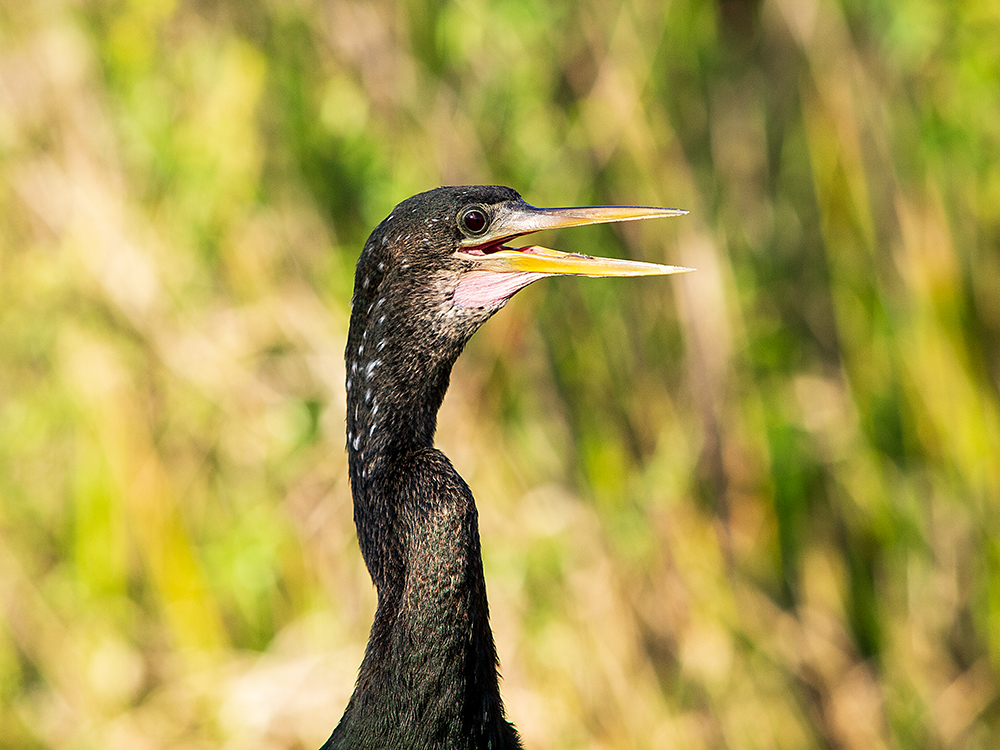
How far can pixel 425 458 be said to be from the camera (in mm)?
2152

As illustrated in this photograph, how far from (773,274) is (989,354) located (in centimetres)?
92

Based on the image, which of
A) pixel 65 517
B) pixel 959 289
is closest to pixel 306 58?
pixel 65 517

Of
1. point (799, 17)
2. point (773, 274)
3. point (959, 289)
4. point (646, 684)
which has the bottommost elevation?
point (646, 684)

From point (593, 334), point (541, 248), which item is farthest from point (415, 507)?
point (593, 334)

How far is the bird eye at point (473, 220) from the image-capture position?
2.23 m

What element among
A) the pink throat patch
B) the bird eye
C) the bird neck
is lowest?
the bird neck

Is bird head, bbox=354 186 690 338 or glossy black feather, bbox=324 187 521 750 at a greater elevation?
bird head, bbox=354 186 690 338

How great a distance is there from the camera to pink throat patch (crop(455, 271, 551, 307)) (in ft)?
7.29

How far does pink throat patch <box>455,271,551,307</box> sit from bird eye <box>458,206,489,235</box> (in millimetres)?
95

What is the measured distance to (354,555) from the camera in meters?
4.11

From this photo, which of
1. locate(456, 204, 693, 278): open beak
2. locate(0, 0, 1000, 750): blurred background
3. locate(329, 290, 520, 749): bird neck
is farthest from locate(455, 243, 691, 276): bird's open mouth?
locate(0, 0, 1000, 750): blurred background

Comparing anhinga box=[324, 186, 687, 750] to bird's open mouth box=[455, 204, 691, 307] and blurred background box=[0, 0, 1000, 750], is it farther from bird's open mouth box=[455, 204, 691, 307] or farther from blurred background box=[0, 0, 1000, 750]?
blurred background box=[0, 0, 1000, 750]

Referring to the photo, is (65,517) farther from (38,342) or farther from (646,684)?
(646,684)

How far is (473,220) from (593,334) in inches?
69.3
